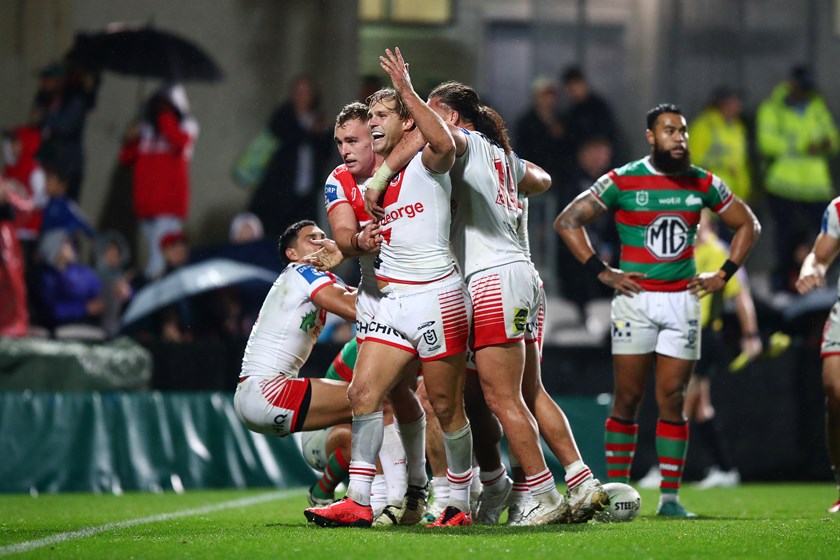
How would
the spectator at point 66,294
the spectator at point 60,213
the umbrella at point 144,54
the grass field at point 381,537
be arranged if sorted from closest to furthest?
the grass field at point 381,537, the spectator at point 66,294, the spectator at point 60,213, the umbrella at point 144,54

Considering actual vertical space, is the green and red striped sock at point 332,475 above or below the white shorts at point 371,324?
below

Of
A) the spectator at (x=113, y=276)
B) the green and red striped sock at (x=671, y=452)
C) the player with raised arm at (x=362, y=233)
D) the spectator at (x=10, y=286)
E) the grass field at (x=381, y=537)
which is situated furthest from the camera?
the spectator at (x=113, y=276)

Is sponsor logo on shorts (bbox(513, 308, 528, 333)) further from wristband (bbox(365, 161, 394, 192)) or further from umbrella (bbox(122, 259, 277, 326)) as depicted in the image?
umbrella (bbox(122, 259, 277, 326))

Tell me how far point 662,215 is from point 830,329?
4.20 feet

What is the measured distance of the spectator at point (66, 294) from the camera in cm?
1370

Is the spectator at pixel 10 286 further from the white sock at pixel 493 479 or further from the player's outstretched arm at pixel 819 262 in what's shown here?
the player's outstretched arm at pixel 819 262

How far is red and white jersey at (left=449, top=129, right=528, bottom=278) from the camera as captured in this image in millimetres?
6371

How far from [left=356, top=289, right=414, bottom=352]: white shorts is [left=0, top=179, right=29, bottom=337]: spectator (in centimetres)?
776

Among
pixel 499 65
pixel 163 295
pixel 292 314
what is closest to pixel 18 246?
pixel 163 295

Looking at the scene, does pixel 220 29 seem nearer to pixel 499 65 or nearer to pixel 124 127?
pixel 124 127

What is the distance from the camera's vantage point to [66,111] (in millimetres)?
15766

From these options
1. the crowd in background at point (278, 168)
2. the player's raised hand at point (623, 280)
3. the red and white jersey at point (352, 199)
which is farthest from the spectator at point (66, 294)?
the red and white jersey at point (352, 199)

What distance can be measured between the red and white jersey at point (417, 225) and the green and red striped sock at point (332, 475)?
1694mm

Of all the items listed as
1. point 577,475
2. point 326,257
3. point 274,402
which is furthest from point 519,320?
point 274,402
